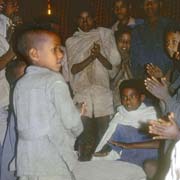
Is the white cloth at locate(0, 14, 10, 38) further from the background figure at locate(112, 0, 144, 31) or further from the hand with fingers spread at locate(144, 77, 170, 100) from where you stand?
the hand with fingers spread at locate(144, 77, 170, 100)

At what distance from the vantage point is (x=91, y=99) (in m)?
5.83

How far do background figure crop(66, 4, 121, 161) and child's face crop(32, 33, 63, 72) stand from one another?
2.88m

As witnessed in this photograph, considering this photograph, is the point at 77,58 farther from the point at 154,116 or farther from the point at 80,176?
the point at 80,176

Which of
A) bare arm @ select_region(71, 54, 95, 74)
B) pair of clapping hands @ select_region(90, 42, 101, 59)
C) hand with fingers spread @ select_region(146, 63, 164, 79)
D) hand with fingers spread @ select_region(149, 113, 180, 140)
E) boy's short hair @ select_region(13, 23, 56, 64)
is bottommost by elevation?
bare arm @ select_region(71, 54, 95, 74)

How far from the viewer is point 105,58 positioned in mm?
5730

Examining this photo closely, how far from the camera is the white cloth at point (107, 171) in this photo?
3.34m

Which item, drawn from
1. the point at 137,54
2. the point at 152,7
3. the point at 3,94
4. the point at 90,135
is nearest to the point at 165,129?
the point at 3,94

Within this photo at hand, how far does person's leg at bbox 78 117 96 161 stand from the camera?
592 cm

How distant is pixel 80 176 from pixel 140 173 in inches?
19.0

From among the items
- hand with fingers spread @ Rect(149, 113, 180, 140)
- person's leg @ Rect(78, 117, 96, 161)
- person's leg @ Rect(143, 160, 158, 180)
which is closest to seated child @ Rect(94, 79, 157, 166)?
person's leg @ Rect(143, 160, 158, 180)

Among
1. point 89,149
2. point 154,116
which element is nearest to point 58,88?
point 154,116

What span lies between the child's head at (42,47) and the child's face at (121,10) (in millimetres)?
2918

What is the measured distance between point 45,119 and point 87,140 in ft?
12.2

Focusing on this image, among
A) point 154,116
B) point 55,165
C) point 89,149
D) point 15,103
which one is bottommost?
point 89,149
